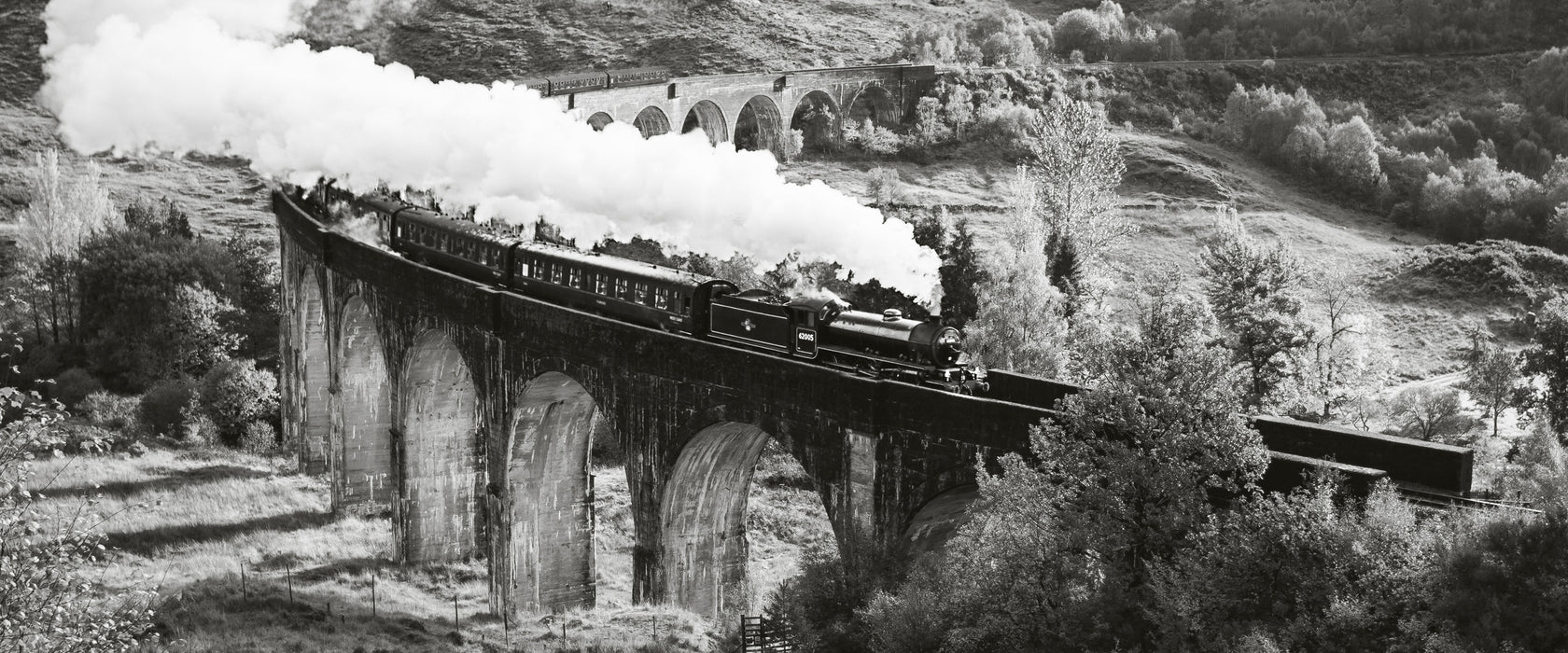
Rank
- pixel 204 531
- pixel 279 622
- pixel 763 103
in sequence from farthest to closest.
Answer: pixel 763 103
pixel 204 531
pixel 279 622

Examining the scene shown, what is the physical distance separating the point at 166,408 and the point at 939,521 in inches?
1589

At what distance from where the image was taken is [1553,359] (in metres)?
38.2

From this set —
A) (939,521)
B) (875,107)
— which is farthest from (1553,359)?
(875,107)

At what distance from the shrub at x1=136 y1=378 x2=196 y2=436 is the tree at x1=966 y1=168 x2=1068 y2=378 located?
31.8 meters

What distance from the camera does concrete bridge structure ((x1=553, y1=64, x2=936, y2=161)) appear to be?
74.6 meters

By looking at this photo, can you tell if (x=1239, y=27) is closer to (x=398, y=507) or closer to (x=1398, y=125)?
(x=1398, y=125)

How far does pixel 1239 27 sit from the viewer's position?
346 feet

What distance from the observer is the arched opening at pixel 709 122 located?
267ft

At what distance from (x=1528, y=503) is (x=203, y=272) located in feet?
184

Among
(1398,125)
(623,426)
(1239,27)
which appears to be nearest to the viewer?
(623,426)

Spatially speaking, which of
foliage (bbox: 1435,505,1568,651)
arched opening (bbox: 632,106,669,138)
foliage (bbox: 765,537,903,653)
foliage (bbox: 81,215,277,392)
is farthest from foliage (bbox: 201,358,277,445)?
foliage (bbox: 1435,505,1568,651)

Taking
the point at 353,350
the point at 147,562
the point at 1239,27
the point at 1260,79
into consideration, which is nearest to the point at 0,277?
the point at 353,350

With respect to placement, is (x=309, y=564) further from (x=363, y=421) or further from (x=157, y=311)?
(x=157, y=311)

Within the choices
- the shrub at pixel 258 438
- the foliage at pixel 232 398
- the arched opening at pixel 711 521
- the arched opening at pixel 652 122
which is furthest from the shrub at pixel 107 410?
the arched opening at pixel 711 521
